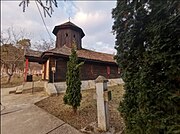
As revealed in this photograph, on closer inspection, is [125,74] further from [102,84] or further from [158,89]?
[102,84]

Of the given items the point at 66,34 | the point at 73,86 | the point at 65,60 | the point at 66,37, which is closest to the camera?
the point at 73,86

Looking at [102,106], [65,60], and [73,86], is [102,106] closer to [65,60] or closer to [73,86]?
[73,86]

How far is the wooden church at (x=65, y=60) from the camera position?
1201 centimetres

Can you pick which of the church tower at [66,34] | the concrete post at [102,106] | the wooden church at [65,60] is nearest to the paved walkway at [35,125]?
the concrete post at [102,106]

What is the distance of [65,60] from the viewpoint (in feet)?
41.7

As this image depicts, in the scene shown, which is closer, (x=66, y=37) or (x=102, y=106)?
(x=102, y=106)

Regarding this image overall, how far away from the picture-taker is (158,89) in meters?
2.46

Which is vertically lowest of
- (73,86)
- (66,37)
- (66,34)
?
(73,86)

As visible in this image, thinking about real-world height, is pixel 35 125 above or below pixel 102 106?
below

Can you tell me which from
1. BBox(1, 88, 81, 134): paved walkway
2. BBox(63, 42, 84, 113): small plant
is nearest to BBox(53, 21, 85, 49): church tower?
BBox(63, 42, 84, 113): small plant

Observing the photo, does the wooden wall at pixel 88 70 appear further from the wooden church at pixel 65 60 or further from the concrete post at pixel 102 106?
the concrete post at pixel 102 106

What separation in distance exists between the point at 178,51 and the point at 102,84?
2415 mm

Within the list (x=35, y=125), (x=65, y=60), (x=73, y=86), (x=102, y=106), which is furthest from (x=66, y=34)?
(x=102, y=106)

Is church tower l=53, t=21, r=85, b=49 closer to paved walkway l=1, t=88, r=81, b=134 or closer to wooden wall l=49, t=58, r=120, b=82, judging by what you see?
wooden wall l=49, t=58, r=120, b=82
